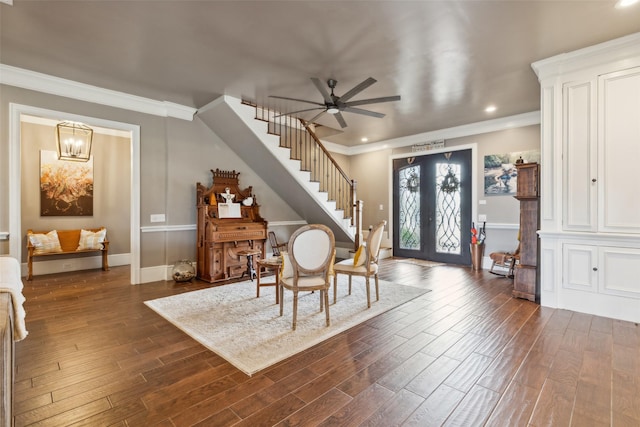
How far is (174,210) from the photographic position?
5375 mm

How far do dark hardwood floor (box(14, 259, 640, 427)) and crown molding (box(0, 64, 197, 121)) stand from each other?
3003 millimetres

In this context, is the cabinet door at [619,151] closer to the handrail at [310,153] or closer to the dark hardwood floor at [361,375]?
the dark hardwood floor at [361,375]

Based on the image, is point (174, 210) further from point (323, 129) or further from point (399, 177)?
point (399, 177)

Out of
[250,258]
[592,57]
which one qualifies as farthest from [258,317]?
[592,57]

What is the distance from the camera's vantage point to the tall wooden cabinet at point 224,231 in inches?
203

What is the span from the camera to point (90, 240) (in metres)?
5.97

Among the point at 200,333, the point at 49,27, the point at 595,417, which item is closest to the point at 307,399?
the point at 200,333

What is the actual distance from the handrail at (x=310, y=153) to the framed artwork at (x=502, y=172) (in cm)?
276

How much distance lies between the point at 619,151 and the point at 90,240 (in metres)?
8.39

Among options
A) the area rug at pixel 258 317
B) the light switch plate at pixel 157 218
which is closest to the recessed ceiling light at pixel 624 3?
the area rug at pixel 258 317

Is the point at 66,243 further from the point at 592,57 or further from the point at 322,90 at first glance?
the point at 592,57

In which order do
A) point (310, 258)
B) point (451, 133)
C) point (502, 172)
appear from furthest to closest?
point (451, 133)
point (502, 172)
point (310, 258)

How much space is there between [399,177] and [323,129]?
230cm

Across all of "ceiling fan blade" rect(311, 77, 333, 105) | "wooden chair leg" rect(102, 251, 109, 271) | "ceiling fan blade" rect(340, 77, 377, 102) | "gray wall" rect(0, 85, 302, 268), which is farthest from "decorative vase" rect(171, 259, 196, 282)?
"ceiling fan blade" rect(340, 77, 377, 102)
